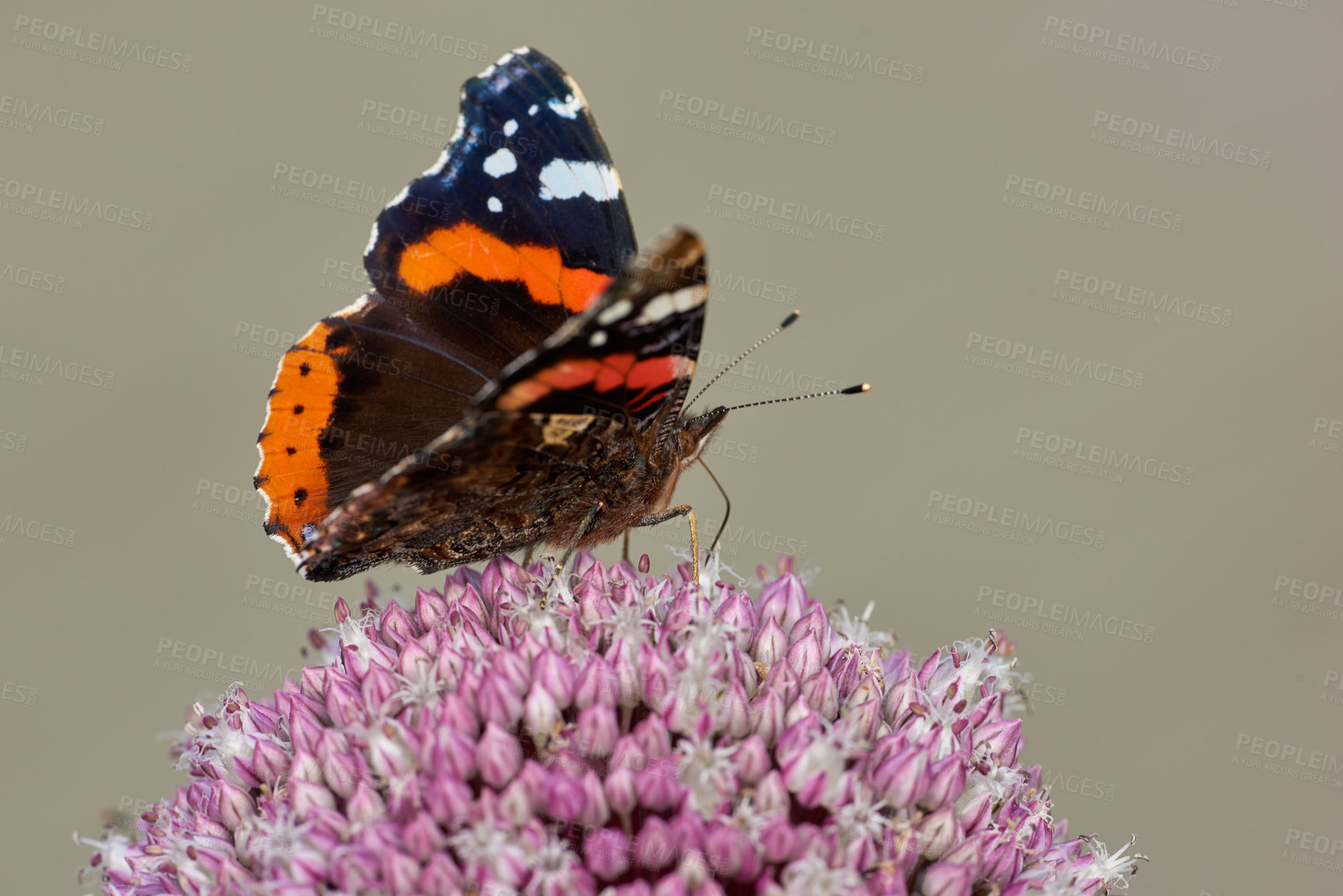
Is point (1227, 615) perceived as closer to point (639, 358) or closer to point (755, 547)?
point (755, 547)

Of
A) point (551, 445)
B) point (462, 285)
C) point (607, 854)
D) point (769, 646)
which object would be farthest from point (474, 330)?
point (607, 854)

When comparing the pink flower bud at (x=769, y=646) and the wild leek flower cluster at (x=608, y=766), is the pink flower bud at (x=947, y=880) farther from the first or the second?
the pink flower bud at (x=769, y=646)

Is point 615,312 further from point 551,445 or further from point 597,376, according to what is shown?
point 551,445

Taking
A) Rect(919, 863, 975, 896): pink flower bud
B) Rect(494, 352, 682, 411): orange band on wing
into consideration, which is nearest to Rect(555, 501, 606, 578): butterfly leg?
Rect(494, 352, 682, 411): orange band on wing

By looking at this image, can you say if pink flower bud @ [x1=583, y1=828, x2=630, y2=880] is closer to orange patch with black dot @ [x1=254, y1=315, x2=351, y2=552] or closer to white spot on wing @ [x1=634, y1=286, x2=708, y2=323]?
white spot on wing @ [x1=634, y1=286, x2=708, y2=323]

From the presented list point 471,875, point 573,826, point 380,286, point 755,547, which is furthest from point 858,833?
point 755,547

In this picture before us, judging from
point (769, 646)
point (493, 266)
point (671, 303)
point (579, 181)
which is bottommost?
point (769, 646)
